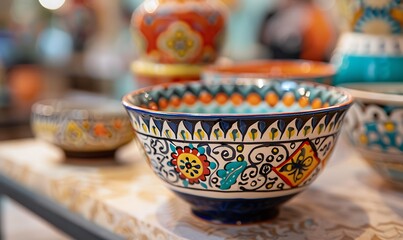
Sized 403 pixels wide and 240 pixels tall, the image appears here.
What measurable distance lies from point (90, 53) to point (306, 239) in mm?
3769

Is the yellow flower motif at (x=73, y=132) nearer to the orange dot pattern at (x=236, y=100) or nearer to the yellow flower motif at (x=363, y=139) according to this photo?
the orange dot pattern at (x=236, y=100)

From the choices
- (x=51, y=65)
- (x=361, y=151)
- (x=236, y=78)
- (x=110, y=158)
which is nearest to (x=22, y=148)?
(x=110, y=158)

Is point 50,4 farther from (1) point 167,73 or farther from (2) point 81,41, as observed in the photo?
(1) point 167,73

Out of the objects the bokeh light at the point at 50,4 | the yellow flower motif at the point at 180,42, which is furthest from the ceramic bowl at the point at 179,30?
the bokeh light at the point at 50,4

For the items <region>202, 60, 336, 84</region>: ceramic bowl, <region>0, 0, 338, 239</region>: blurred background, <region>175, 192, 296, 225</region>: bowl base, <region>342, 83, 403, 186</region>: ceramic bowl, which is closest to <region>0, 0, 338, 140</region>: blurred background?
<region>0, 0, 338, 239</region>: blurred background

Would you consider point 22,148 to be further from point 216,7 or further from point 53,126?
point 216,7

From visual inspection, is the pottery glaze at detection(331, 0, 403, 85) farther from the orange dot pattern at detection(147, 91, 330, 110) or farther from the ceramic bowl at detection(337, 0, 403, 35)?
the orange dot pattern at detection(147, 91, 330, 110)

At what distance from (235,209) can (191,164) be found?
2.2 inches

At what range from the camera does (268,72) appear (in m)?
0.75

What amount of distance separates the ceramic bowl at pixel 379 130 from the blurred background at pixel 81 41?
7.87 ft

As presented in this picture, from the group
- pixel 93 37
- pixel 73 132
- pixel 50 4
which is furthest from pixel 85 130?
pixel 93 37

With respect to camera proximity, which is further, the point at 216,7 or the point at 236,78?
the point at 216,7

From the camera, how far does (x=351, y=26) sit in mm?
637

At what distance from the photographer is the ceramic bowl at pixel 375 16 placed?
23.4 inches
